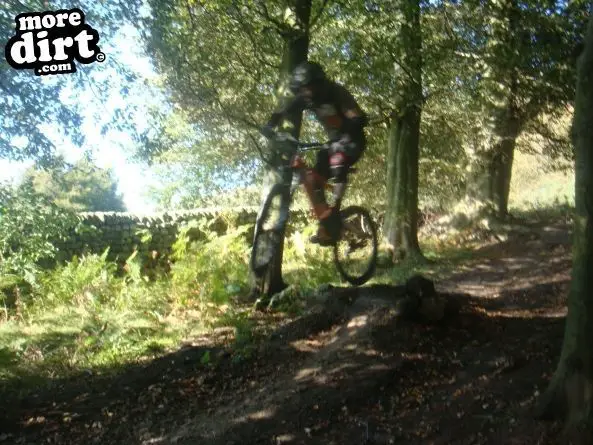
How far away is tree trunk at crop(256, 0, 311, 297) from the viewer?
7.61 m

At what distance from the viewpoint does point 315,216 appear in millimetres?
5820

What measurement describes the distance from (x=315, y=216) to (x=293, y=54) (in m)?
3.36

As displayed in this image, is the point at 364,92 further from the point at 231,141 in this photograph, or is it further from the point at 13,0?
the point at 13,0

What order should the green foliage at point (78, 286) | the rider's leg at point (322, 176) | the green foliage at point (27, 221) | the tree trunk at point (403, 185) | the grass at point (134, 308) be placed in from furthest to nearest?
the tree trunk at point (403, 185) < the green foliage at point (78, 286) < the grass at point (134, 308) < the green foliage at point (27, 221) < the rider's leg at point (322, 176)

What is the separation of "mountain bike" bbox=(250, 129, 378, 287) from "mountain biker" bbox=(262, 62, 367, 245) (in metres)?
0.14

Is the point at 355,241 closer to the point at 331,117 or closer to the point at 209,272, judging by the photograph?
the point at 331,117

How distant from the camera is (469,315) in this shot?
671cm

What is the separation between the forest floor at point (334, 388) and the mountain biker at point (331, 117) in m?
1.86

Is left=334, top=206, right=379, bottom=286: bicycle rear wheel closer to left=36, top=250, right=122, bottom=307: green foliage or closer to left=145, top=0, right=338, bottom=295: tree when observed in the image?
left=145, top=0, right=338, bottom=295: tree

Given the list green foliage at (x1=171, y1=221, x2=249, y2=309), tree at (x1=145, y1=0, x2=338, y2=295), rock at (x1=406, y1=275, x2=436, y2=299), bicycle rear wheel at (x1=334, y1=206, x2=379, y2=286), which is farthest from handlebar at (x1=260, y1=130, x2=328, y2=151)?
green foliage at (x1=171, y1=221, x2=249, y2=309)

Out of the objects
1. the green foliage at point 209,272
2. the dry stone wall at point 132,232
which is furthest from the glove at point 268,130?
the dry stone wall at point 132,232

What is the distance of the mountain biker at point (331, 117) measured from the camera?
4.69 meters

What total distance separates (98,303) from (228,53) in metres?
4.80

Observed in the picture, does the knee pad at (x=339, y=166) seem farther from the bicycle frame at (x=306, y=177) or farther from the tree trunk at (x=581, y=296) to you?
the tree trunk at (x=581, y=296)
